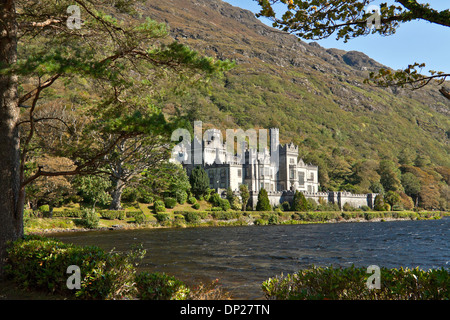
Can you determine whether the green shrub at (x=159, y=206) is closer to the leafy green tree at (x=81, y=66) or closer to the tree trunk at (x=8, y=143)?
the leafy green tree at (x=81, y=66)

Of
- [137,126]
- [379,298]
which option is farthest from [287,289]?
[137,126]

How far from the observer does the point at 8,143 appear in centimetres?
1096

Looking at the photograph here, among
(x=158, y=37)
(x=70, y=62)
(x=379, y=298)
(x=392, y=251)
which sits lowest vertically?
(x=392, y=251)

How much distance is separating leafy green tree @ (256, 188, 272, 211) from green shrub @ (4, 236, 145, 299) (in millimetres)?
54478

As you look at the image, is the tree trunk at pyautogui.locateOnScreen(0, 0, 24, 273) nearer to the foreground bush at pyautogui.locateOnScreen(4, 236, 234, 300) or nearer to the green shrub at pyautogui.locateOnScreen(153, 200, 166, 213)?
the foreground bush at pyautogui.locateOnScreen(4, 236, 234, 300)

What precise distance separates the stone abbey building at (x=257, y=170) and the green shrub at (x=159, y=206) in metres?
20.9

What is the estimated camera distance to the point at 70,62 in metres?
9.59

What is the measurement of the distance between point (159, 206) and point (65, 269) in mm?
40904

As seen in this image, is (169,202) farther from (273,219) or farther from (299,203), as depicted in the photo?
(299,203)

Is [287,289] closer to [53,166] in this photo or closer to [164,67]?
[164,67]

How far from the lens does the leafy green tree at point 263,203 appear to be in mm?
64000

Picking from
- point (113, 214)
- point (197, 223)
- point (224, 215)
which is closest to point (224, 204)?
point (224, 215)

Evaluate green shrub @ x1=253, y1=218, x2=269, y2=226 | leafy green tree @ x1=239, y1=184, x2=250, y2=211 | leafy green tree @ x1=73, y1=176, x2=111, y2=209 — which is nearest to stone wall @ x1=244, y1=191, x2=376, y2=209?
leafy green tree @ x1=239, y1=184, x2=250, y2=211
